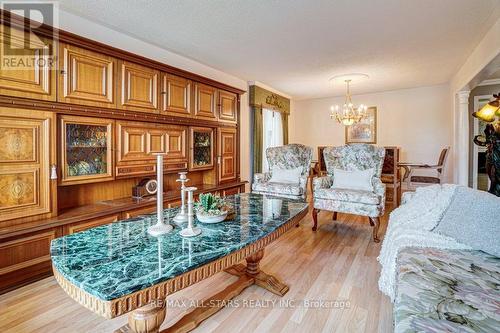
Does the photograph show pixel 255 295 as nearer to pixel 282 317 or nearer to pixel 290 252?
pixel 282 317

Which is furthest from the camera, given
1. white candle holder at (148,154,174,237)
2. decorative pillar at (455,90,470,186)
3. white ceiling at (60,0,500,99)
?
decorative pillar at (455,90,470,186)

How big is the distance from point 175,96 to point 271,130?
10.5 feet

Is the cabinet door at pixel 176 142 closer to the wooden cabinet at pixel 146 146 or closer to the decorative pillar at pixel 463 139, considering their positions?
the wooden cabinet at pixel 146 146

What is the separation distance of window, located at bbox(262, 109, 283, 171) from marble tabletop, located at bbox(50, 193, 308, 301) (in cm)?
395

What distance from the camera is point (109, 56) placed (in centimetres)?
260

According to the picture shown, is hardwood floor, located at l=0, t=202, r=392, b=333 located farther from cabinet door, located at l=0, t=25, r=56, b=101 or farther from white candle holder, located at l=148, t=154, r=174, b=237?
cabinet door, located at l=0, t=25, r=56, b=101

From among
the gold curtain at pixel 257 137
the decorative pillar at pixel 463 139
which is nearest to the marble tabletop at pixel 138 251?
the gold curtain at pixel 257 137

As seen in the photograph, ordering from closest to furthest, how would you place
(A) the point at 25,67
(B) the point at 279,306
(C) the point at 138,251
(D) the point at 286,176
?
(C) the point at 138,251 → (B) the point at 279,306 → (A) the point at 25,67 → (D) the point at 286,176

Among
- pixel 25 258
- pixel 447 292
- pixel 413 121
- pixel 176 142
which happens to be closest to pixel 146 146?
pixel 176 142

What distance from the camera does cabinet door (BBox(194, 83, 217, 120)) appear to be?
11.8ft

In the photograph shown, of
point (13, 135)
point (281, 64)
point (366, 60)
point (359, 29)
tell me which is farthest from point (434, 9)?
point (13, 135)

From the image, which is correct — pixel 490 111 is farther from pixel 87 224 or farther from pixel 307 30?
pixel 87 224

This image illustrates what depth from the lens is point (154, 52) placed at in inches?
132

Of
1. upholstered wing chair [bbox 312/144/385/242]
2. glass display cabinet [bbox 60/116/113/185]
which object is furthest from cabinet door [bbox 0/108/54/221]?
upholstered wing chair [bbox 312/144/385/242]
